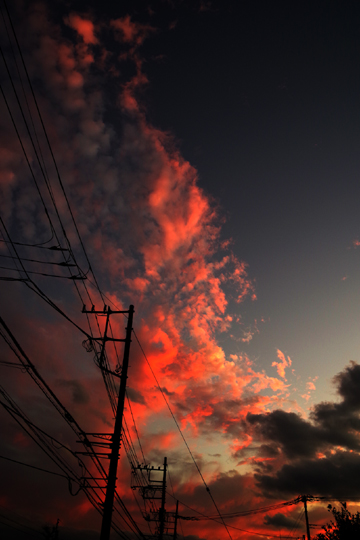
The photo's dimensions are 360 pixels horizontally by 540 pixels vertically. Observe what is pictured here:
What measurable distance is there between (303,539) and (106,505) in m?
51.2

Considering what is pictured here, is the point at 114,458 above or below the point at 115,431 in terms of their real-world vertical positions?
below

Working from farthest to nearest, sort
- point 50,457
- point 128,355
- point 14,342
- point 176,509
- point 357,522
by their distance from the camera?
1. point 176,509
2. point 357,522
3. point 128,355
4. point 50,457
5. point 14,342

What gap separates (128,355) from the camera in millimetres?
17938

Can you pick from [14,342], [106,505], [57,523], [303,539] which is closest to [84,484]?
[106,505]

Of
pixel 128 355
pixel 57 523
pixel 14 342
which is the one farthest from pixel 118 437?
pixel 57 523

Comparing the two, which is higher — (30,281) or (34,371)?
(30,281)

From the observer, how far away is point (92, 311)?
15961 mm

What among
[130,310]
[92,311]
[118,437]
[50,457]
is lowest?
[50,457]

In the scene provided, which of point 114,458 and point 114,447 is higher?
point 114,447

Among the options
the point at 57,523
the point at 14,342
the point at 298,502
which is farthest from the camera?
the point at 57,523

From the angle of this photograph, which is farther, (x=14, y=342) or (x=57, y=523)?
(x=57, y=523)

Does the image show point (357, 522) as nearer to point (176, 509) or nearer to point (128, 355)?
point (176, 509)

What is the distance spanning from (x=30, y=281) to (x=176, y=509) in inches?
1790

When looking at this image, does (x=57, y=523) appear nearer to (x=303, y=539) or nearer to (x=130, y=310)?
(x=303, y=539)
